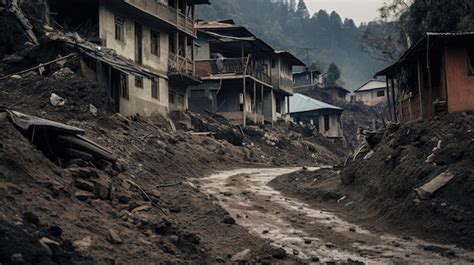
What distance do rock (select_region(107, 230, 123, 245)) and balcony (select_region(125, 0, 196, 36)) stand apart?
835 inches

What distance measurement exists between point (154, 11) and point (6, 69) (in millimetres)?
10192

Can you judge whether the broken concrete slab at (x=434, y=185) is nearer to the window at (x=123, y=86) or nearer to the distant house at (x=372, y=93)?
the window at (x=123, y=86)

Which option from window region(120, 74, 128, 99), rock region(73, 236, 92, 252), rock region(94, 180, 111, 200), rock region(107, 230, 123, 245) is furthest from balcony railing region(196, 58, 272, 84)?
rock region(73, 236, 92, 252)

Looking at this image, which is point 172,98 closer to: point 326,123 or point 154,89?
point 154,89

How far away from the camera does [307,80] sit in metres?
82.5

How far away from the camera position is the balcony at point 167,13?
104ft

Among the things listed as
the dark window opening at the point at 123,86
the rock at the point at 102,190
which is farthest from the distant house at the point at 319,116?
the rock at the point at 102,190

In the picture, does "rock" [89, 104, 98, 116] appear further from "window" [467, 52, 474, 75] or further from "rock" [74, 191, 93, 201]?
"window" [467, 52, 474, 75]

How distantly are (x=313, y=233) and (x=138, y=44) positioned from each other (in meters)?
20.3

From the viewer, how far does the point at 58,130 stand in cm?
1352

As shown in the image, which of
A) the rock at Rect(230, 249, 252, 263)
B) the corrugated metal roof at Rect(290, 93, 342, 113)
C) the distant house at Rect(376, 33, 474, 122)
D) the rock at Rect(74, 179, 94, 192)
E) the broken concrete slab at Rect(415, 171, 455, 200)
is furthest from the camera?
the corrugated metal roof at Rect(290, 93, 342, 113)

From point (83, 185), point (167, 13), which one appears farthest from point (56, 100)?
point (167, 13)

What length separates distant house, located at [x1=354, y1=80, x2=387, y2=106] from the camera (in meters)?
85.5

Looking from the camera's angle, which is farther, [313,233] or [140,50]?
[140,50]
